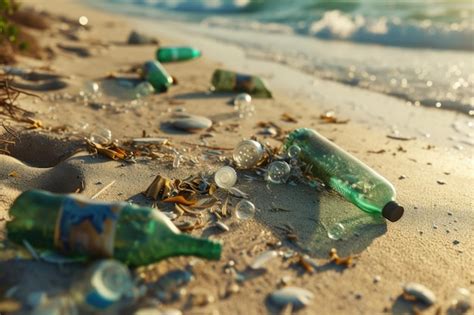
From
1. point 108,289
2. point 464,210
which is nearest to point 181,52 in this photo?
point 464,210

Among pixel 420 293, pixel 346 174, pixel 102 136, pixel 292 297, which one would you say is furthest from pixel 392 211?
pixel 102 136

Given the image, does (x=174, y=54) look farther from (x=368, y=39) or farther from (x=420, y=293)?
(x=420, y=293)

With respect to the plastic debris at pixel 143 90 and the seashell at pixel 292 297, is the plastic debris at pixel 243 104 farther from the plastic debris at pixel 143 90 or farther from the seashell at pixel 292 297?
the seashell at pixel 292 297

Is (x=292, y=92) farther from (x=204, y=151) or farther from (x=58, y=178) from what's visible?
(x=58, y=178)

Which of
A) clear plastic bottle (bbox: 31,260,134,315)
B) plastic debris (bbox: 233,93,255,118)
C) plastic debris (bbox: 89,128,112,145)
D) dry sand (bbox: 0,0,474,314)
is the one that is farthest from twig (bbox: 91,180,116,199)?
plastic debris (bbox: 233,93,255,118)

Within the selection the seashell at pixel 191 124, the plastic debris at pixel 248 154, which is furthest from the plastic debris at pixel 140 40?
the plastic debris at pixel 248 154

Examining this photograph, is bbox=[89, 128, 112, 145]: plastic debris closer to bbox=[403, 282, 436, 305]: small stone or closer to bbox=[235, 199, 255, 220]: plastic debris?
bbox=[235, 199, 255, 220]: plastic debris
